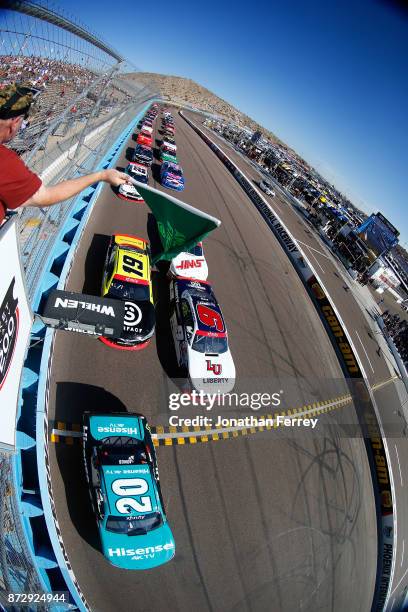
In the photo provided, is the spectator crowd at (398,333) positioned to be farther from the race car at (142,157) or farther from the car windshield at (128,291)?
the race car at (142,157)

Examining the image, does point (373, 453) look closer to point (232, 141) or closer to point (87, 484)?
point (87, 484)

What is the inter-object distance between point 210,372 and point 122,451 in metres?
3.92

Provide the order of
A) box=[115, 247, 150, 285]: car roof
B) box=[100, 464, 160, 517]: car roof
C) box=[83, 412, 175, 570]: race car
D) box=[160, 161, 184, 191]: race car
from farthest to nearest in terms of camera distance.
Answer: box=[160, 161, 184, 191]: race car < box=[115, 247, 150, 285]: car roof < box=[100, 464, 160, 517]: car roof < box=[83, 412, 175, 570]: race car

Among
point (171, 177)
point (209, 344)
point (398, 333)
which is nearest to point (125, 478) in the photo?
point (209, 344)

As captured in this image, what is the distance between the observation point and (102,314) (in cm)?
612

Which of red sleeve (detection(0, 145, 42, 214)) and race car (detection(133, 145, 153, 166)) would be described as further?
race car (detection(133, 145, 153, 166))

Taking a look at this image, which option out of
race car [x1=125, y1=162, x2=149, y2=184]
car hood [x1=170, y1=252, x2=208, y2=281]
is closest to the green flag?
car hood [x1=170, y1=252, x2=208, y2=281]

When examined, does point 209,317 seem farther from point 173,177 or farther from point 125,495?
point 173,177

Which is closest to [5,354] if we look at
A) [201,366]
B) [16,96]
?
[16,96]

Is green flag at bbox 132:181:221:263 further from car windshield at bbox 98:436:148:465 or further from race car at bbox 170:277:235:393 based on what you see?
race car at bbox 170:277:235:393

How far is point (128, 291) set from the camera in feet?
35.3

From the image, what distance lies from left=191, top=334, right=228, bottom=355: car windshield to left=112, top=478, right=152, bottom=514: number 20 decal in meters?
4.44

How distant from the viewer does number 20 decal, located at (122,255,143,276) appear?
11242mm

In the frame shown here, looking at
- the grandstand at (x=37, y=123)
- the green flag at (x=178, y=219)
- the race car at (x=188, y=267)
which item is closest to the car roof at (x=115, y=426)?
the grandstand at (x=37, y=123)
